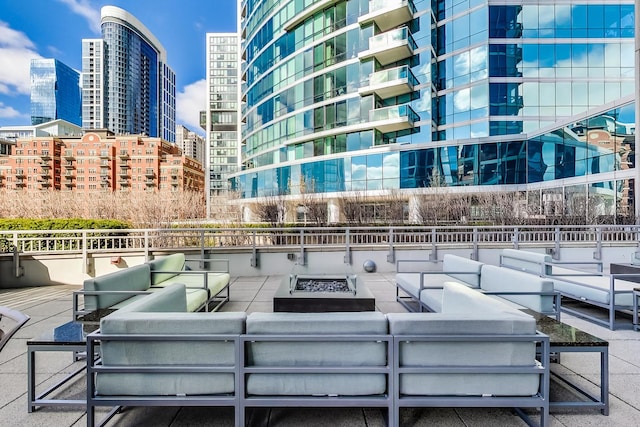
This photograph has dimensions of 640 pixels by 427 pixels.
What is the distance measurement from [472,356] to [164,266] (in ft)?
18.1

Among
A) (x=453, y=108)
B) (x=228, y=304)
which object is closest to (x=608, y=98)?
(x=453, y=108)

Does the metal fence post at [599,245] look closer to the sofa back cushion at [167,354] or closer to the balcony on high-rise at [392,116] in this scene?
the sofa back cushion at [167,354]

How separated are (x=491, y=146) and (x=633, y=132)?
7.88 meters

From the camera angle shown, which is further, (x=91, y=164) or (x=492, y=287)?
(x=91, y=164)

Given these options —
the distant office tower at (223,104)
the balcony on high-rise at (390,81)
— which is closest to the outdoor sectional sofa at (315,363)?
the balcony on high-rise at (390,81)

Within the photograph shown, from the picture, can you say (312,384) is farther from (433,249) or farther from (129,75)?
(129,75)

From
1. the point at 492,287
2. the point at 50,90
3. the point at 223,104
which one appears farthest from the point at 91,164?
the point at 50,90

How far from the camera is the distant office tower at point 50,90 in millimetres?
152000

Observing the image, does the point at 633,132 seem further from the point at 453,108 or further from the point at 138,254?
the point at 138,254

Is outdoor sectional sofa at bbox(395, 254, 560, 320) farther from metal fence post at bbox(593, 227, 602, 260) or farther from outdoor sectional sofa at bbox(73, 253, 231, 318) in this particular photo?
metal fence post at bbox(593, 227, 602, 260)

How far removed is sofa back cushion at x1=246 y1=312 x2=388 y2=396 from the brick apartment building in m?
83.9

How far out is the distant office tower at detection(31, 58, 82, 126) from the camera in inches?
5984

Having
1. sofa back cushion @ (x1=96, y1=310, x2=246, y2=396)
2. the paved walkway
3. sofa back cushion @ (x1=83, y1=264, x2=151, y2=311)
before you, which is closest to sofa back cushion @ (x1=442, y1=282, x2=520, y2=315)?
the paved walkway

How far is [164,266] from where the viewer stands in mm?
5906
